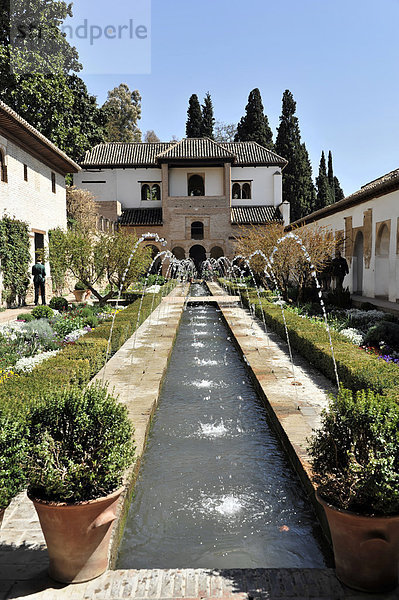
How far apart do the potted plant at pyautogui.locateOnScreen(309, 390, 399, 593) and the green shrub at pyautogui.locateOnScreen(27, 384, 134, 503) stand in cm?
111

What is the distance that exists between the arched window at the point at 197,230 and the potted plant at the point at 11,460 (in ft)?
110

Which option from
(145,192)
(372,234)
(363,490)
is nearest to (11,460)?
(363,490)

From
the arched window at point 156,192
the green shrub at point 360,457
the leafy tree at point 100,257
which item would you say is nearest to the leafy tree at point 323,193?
the arched window at point 156,192

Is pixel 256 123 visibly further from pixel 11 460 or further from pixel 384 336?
pixel 11 460

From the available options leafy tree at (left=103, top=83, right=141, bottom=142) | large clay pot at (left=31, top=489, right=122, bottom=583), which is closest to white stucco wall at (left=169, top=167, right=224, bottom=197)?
leafy tree at (left=103, top=83, right=141, bottom=142)

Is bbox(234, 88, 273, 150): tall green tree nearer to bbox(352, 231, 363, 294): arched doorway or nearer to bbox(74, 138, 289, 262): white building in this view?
bbox(74, 138, 289, 262): white building

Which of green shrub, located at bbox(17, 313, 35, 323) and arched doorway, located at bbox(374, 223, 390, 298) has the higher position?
arched doorway, located at bbox(374, 223, 390, 298)

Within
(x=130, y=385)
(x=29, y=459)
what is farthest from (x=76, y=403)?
(x=130, y=385)

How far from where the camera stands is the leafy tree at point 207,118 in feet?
148

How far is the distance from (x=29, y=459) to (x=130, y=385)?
3.80 meters

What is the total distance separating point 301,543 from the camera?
3211mm

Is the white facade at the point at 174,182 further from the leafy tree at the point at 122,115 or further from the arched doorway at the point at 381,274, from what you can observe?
the arched doorway at the point at 381,274

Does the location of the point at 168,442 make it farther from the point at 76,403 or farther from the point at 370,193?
the point at 370,193

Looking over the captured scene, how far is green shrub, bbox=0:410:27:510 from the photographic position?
2475mm
